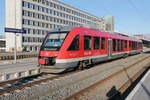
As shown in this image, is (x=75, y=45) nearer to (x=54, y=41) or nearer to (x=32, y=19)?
(x=54, y=41)

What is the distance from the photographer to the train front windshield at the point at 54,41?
35.1 feet

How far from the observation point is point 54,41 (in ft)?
36.4

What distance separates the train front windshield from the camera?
1070 centimetres

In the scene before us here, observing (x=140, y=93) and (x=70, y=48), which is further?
(x=70, y=48)

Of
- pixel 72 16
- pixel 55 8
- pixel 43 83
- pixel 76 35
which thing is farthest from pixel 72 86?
pixel 72 16

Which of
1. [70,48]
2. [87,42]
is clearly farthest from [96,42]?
[70,48]

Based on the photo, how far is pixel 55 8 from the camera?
71.6 meters

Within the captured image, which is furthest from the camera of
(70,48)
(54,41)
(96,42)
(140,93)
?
(96,42)

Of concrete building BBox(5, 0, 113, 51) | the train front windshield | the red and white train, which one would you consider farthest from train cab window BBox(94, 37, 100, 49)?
concrete building BBox(5, 0, 113, 51)

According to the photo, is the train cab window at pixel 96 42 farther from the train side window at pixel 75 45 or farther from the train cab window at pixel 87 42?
the train side window at pixel 75 45

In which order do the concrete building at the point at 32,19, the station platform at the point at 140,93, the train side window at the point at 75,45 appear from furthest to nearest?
the concrete building at the point at 32,19 < the train side window at the point at 75,45 < the station platform at the point at 140,93

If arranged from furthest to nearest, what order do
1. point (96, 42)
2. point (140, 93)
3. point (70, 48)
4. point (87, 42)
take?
1. point (96, 42)
2. point (87, 42)
3. point (70, 48)
4. point (140, 93)

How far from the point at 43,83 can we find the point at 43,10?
201 feet

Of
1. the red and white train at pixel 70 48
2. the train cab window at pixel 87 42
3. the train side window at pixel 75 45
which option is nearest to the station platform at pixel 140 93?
the red and white train at pixel 70 48
